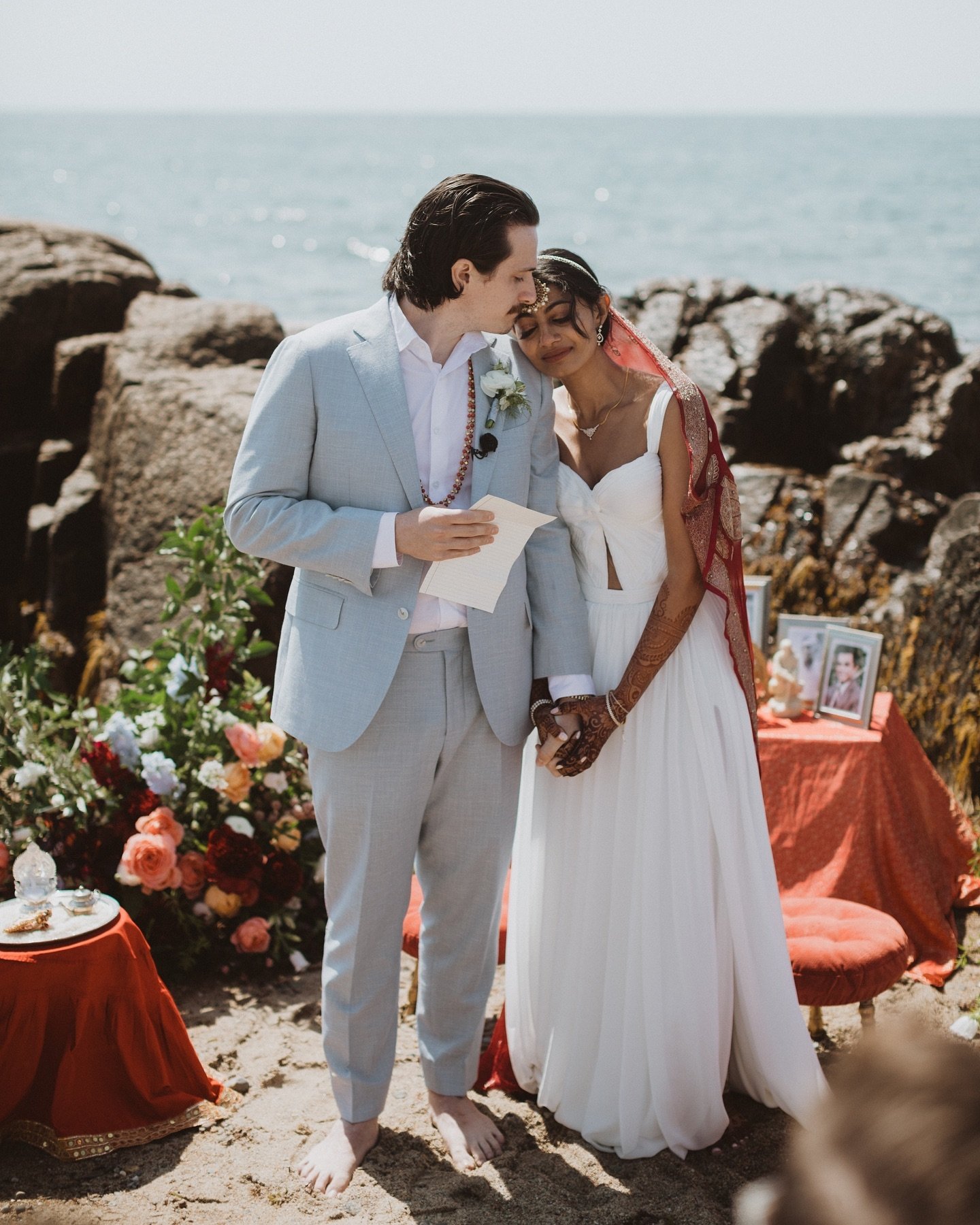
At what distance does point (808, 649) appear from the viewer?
4078 mm

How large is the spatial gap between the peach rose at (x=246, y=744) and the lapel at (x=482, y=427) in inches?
61.7

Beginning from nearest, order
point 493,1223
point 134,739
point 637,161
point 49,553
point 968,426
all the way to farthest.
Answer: point 493,1223
point 134,739
point 49,553
point 968,426
point 637,161

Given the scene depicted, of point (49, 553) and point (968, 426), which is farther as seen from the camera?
point (968, 426)

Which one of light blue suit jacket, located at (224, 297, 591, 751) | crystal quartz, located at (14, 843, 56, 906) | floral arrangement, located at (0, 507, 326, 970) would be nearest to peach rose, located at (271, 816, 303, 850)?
floral arrangement, located at (0, 507, 326, 970)

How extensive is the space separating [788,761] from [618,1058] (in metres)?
1.45

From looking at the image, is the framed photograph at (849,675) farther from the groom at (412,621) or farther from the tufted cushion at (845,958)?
the groom at (412,621)

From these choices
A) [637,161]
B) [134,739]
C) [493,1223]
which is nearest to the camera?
[493,1223]

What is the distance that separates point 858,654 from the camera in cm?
393

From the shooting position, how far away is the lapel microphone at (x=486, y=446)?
8.55 ft

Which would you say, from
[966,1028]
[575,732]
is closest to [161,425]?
[575,732]

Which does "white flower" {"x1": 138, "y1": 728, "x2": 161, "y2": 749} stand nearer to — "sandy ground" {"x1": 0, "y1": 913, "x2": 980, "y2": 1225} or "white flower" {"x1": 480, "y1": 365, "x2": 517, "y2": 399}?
"sandy ground" {"x1": 0, "y1": 913, "x2": 980, "y2": 1225}

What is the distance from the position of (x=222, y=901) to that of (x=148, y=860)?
1.06ft

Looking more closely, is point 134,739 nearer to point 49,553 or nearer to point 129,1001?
point 129,1001

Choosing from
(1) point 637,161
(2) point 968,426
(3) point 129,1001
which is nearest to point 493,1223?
(3) point 129,1001
